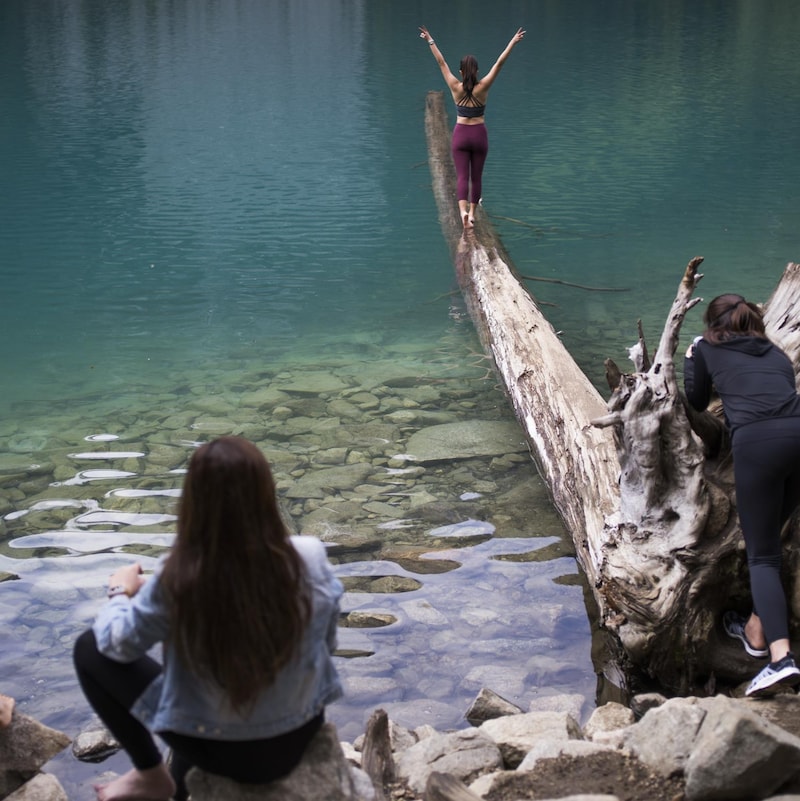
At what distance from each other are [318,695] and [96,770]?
1.77 meters

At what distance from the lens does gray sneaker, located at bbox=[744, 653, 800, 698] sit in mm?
3355

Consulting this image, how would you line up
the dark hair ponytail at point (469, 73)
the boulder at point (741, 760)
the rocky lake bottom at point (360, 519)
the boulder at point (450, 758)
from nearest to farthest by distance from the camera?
the boulder at point (741, 760), the boulder at point (450, 758), the rocky lake bottom at point (360, 519), the dark hair ponytail at point (469, 73)

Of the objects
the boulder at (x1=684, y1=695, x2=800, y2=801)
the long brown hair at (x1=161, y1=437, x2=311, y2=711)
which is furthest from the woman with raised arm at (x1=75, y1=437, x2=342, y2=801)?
the boulder at (x1=684, y1=695, x2=800, y2=801)

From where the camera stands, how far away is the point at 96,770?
3693mm

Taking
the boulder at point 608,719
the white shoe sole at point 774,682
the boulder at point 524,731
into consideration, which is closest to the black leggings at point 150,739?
the boulder at point 524,731

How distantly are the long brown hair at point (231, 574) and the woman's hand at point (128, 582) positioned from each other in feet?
0.85

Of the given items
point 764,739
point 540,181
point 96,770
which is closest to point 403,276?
point 540,181

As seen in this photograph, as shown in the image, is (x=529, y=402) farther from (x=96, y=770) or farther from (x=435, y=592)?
(x=96, y=770)

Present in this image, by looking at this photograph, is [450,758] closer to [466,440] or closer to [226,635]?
[226,635]

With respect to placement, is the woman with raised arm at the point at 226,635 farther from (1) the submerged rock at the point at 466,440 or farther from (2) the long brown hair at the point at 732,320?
(1) the submerged rock at the point at 466,440

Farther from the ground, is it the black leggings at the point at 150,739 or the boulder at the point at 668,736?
the black leggings at the point at 150,739

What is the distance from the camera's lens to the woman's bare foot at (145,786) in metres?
2.63

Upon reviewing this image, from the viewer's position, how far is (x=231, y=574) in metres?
2.20

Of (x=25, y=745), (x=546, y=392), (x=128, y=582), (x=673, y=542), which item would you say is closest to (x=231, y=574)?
(x=128, y=582)
